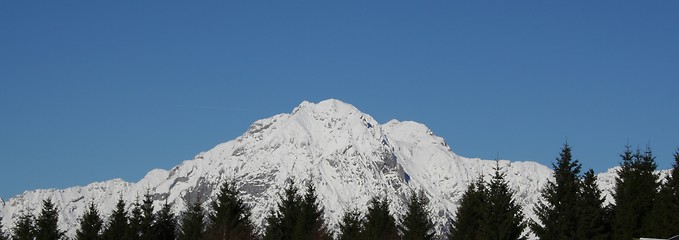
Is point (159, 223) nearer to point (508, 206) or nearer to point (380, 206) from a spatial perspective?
point (380, 206)

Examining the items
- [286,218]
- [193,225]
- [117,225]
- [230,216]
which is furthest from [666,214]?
[117,225]

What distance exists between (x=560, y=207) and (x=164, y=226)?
3066 cm

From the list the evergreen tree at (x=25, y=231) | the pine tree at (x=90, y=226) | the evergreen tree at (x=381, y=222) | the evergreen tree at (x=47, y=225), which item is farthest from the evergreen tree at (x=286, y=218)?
the evergreen tree at (x=25, y=231)

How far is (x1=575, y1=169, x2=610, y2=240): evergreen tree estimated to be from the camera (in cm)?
6112

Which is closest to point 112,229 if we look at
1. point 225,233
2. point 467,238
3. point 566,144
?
point 225,233

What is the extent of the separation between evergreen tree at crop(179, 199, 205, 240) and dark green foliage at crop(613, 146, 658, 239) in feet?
93.8

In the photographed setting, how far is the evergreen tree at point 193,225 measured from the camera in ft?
246

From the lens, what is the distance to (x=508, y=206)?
63.2 metres

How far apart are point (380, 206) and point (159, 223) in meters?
17.5

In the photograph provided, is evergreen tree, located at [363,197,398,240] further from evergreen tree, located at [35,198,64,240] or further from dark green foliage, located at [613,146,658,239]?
evergreen tree, located at [35,198,64,240]

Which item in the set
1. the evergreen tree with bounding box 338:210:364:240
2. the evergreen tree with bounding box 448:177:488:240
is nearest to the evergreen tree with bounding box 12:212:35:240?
the evergreen tree with bounding box 338:210:364:240

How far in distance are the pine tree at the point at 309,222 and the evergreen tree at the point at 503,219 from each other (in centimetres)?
1213

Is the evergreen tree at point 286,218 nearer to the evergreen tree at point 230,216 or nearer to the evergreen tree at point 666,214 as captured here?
the evergreen tree at point 230,216

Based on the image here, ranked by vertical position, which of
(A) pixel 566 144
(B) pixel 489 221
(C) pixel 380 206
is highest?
(C) pixel 380 206
